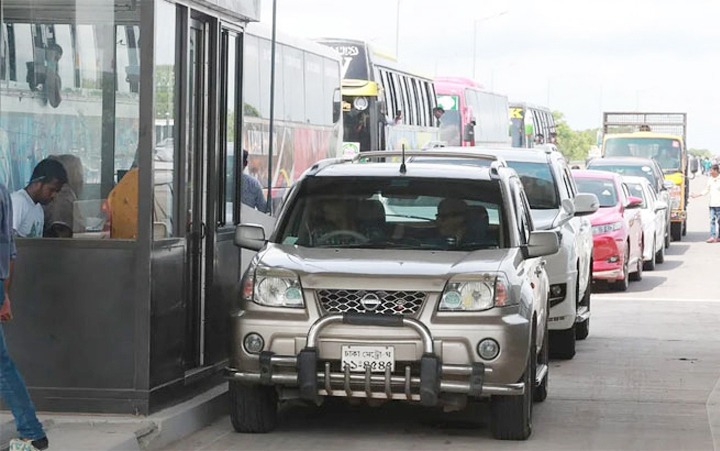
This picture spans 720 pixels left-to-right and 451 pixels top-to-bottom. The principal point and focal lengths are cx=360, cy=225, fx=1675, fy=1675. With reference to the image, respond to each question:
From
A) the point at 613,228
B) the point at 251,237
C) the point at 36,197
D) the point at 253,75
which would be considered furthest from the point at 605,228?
the point at 36,197

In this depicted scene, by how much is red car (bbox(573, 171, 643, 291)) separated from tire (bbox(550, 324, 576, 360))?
296 inches

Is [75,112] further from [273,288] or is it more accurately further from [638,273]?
[638,273]

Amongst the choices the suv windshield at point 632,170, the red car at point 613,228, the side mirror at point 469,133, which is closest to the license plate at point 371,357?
the red car at point 613,228

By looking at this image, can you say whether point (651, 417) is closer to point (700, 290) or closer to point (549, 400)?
point (549, 400)

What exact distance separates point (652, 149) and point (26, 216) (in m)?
31.8

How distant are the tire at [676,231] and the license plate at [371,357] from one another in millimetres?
29830

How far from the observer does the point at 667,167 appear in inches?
1593

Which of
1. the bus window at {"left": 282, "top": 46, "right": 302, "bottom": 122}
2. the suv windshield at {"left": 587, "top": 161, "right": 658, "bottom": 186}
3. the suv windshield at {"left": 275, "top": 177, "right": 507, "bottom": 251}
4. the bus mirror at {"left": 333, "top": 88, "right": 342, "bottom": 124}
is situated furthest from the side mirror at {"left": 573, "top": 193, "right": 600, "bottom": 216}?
the suv windshield at {"left": 587, "top": 161, "right": 658, "bottom": 186}

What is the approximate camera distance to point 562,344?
15320 mm

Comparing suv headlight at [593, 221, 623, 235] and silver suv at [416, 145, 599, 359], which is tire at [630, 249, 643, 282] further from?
silver suv at [416, 145, 599, 359]

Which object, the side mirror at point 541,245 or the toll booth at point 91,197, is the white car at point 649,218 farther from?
the toll booth at point 91,197

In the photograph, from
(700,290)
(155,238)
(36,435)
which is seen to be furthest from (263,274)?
(700,290)

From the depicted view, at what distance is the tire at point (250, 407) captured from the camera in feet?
33.5

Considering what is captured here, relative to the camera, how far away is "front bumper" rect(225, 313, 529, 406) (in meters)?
9.60
